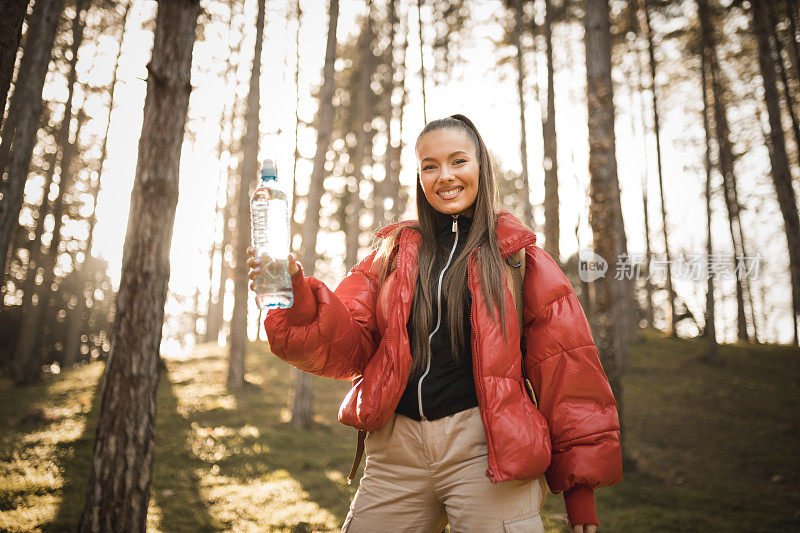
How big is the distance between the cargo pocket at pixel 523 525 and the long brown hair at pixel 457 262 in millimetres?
647

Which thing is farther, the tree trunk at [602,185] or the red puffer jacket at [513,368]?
the tree trunk at [602,185]

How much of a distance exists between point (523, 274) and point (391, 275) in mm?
620

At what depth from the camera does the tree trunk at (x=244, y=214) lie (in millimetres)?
12141

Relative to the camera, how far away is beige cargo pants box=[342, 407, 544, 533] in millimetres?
1865

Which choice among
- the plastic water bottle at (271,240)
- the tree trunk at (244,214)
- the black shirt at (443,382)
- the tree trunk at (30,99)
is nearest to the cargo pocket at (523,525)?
the black shirt at (443,382)

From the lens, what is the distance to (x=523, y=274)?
2238mm

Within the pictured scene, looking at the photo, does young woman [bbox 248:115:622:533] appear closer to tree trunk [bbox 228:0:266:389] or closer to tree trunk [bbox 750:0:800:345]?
tree trunk [bbox 228:0:266:389]

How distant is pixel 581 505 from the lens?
1919 mm

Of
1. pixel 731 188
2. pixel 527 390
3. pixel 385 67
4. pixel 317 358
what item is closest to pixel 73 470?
pixel 317 358

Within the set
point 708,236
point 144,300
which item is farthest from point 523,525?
point 708,236

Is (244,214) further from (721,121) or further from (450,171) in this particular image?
(721,121)

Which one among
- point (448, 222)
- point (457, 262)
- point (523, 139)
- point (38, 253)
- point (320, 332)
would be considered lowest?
point (320, 332)

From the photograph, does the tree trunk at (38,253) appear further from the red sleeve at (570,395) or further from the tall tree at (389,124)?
the red sleeve at (570,395)

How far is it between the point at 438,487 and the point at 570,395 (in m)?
0.66
